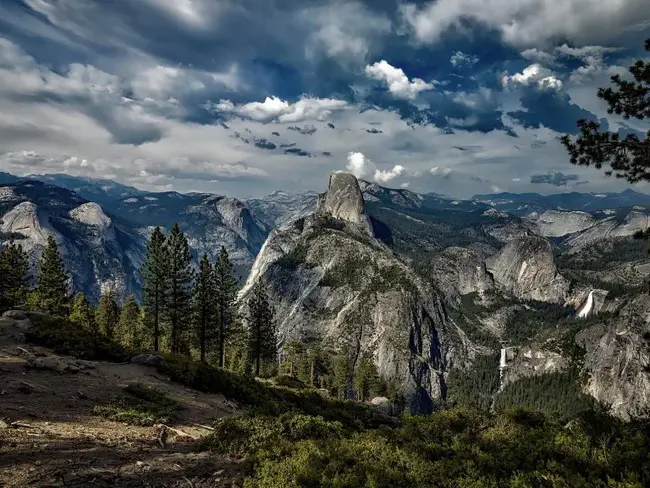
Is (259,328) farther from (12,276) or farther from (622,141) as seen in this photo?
(622,141)

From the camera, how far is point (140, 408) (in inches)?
743

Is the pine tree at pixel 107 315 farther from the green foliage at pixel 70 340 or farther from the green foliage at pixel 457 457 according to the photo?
the green foliage at pixel 457 457

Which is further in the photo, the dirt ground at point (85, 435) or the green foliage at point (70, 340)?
the green foliage at point (70, 340)

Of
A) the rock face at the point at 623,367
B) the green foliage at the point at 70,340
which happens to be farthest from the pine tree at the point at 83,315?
the rock face at the point at 623,367

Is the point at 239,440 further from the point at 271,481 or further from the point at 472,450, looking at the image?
the point at 472,450

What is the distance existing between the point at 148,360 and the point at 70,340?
5.49 metres

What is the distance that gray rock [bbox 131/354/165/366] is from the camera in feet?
95.4

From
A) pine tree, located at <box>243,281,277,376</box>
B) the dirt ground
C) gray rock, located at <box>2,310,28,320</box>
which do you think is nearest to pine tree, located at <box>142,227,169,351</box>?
pine tree, located at <box>243,281,277,376</box>

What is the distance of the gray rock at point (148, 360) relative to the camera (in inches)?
1145

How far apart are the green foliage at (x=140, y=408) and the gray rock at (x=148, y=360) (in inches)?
270

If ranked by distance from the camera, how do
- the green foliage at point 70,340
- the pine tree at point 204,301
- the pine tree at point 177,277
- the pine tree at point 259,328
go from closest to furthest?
the green foliage at point 70,340 < the pine tree at point 177,277 < the pine tree at point 204,301 < the pine tree at point 259,328

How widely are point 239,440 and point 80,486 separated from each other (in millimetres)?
5071

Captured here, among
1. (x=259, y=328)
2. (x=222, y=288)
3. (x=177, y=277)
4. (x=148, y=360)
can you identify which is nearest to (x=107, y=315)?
(x=259, y=328)

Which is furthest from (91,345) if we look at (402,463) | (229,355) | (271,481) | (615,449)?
(229,355)
